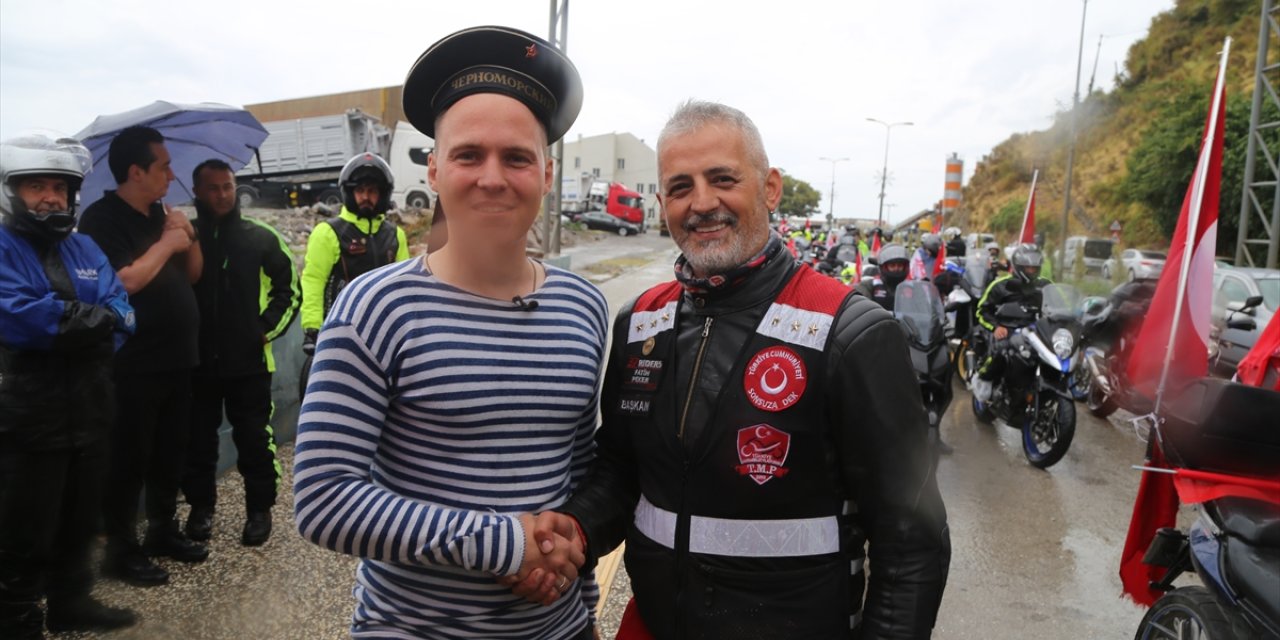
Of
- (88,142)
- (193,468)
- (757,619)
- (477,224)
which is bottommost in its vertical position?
(193,468)

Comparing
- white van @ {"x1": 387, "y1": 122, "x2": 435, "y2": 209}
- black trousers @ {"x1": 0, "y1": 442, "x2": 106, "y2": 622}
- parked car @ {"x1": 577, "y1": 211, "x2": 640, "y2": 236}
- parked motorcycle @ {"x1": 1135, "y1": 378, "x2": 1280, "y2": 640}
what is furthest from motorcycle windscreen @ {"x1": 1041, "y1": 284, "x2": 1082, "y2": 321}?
parked car @ {"x1": 577, "y1": 211, "x2": 640, "y2": 236}

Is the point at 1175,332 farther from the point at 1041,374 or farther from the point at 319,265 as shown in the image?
the point at 319,265

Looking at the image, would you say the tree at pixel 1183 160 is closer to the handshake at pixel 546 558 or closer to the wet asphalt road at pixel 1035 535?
the wet asphalt road at pixel 1035 535

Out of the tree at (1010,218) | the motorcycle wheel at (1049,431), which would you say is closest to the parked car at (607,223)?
the tree at (1010,218)

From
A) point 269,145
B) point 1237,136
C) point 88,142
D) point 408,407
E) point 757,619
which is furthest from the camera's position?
point 1237,136

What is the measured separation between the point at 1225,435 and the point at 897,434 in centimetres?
167

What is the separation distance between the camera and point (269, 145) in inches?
901

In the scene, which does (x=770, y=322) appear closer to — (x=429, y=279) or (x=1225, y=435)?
(x=429, y=279)

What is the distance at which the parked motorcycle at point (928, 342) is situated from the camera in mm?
5539

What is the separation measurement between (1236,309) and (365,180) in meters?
8.15

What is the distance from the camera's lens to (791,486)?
4.87 feet

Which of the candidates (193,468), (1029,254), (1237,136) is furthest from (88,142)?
(1237,136)

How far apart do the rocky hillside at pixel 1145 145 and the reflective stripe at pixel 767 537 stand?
2750 cm

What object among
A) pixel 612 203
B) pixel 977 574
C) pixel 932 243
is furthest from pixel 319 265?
pixel 612 203
